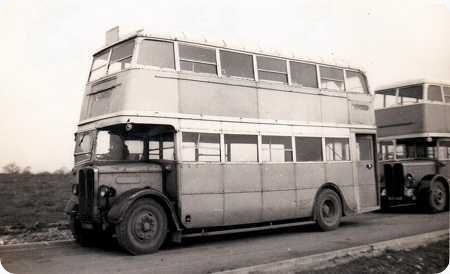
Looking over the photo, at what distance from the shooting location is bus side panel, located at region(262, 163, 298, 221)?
9.83m

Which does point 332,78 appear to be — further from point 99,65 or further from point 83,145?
point 83,145

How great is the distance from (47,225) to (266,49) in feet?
23.1

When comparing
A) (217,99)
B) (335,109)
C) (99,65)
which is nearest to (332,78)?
→ (335,109)

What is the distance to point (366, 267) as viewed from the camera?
686 centimetres

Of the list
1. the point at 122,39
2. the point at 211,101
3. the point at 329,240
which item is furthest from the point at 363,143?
the point at 122,39

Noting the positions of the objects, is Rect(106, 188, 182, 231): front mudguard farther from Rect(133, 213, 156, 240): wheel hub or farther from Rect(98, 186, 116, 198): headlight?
Rect(133, 213, 156, 240): wheel hub

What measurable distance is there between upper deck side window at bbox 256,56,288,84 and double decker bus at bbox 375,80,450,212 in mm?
5252

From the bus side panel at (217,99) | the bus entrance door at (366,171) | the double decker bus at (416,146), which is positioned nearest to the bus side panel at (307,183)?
the bus entrance door at (366,171)

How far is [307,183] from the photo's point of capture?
10562 mm

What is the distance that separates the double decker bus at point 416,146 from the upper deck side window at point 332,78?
3.61 m

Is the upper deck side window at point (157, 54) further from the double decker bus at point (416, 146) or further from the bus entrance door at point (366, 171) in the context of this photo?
the double decker bus at point (416, 146)

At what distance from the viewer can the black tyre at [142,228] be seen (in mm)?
7695

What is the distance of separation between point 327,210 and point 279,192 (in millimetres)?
1574

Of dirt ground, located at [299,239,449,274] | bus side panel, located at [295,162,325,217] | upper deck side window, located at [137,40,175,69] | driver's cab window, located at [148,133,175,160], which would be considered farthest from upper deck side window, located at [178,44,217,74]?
dirt ground, located at [299,239,449,274]
